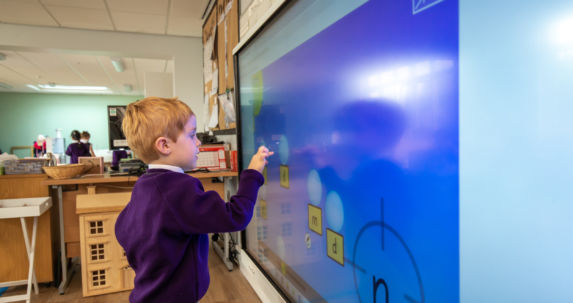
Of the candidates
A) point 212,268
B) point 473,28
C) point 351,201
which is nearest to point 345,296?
point 351,201

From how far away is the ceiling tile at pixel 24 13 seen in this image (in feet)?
11.0

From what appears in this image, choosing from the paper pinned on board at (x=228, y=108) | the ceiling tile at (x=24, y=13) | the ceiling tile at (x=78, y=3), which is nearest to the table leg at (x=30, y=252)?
the paper pinned on board at (x=228, y=108)

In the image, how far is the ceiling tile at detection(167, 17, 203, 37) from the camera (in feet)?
12.9

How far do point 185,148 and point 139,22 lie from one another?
3620 millimetres

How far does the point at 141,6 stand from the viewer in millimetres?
3494

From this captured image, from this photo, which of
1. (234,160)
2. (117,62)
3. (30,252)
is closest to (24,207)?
(30,252)

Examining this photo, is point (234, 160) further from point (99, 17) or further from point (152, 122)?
point (99, 17)

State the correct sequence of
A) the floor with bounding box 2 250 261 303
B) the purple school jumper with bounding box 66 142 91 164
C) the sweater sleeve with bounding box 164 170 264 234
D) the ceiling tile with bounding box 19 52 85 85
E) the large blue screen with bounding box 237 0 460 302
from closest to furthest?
the large blue screen with bounding box 237 0 460 302 → the sweater sleeve with bounding box 164 170 264 234 → the floor with bounding box 2 250 261 303 → the purple school jumper with bounding box 66 142 91 164 → the ceiling tile with bounding box 19 52 85 85

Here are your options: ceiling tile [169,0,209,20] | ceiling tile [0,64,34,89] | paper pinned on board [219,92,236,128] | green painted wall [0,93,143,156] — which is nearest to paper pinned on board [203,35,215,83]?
ceiling tile [169,0,209,20]

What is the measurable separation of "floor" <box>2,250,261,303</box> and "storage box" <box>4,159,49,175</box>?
94 centimetres

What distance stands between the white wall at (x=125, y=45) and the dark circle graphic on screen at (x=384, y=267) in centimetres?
389

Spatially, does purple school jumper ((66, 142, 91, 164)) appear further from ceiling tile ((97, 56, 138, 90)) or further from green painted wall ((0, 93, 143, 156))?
green painted wall ((0, 93, 143, 156))

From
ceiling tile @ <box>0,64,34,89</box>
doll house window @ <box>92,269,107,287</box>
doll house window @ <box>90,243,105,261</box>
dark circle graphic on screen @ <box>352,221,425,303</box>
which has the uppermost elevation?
ceiling tile @ <box>0,64,34,89</box>

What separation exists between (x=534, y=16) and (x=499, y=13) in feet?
0.18
